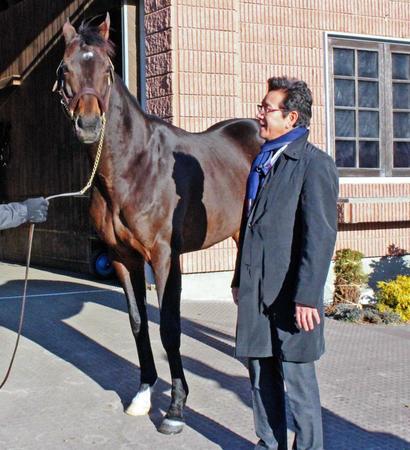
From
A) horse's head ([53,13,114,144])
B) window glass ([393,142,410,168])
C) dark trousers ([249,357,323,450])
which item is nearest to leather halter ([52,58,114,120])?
horse's head ([53,13,114,144])

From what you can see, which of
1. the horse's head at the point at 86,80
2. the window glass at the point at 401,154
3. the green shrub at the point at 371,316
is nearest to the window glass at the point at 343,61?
the window glass at the point at 401,154

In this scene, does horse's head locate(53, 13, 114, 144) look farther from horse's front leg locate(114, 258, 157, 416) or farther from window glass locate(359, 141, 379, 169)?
window glass locate(359, 141, 379, 169)

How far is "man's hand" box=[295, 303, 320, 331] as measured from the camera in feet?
9.91

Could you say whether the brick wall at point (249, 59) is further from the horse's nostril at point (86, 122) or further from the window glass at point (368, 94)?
the horse's nostril at point (86, 122)

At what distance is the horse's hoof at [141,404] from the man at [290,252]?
1.42 meters

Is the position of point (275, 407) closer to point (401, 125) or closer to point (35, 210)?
point (35, 210)

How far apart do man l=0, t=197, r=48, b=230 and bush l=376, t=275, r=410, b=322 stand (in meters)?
Result: 4.77

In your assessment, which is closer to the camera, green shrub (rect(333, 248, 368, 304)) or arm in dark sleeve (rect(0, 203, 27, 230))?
arm in dark sleeve (rect(0, 203, 27, 230))

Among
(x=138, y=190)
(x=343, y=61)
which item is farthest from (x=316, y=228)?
(x=343, y=61)

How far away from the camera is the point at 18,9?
12.1 meters

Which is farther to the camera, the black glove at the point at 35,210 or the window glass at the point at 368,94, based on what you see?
the window glass at the point at 368,94

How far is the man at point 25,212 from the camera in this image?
3949mm

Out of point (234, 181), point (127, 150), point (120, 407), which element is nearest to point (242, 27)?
point (234, 181)

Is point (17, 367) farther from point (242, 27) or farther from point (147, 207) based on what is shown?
point (242, 27)
